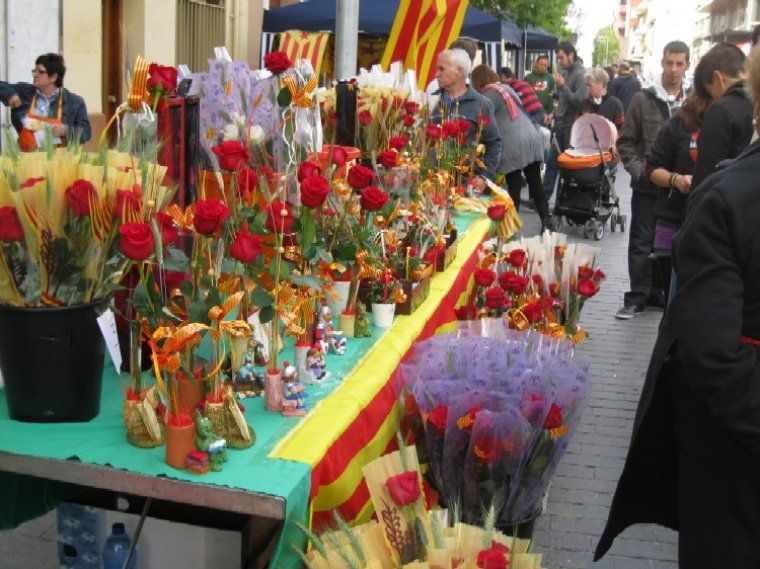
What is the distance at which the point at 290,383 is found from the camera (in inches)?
93.8

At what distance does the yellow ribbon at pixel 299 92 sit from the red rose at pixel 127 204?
89 cm

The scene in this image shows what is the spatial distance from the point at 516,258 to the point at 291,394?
5.69 ft

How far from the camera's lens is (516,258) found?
12.7ft

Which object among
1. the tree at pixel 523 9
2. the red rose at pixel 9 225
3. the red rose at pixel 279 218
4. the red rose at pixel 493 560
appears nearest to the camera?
the red rose at pixel 493 560

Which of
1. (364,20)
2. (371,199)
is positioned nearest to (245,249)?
(371,199)

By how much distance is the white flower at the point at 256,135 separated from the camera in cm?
304

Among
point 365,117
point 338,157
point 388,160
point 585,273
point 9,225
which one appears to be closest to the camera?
point 9,225

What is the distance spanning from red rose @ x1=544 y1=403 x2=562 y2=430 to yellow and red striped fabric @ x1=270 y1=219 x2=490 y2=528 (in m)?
0.46

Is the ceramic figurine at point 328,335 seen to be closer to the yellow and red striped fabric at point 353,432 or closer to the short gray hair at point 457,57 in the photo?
the yellow and red striped fabric at point 353,432

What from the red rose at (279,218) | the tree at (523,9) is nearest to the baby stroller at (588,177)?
the red rose at (279,218)

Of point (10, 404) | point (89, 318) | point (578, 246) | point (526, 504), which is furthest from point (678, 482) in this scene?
point (578, 246)

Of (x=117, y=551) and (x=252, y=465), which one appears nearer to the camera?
(x=252, y=465)

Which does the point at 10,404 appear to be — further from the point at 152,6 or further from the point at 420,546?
the point at 152,6

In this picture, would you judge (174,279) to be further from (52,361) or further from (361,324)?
(361,324)
